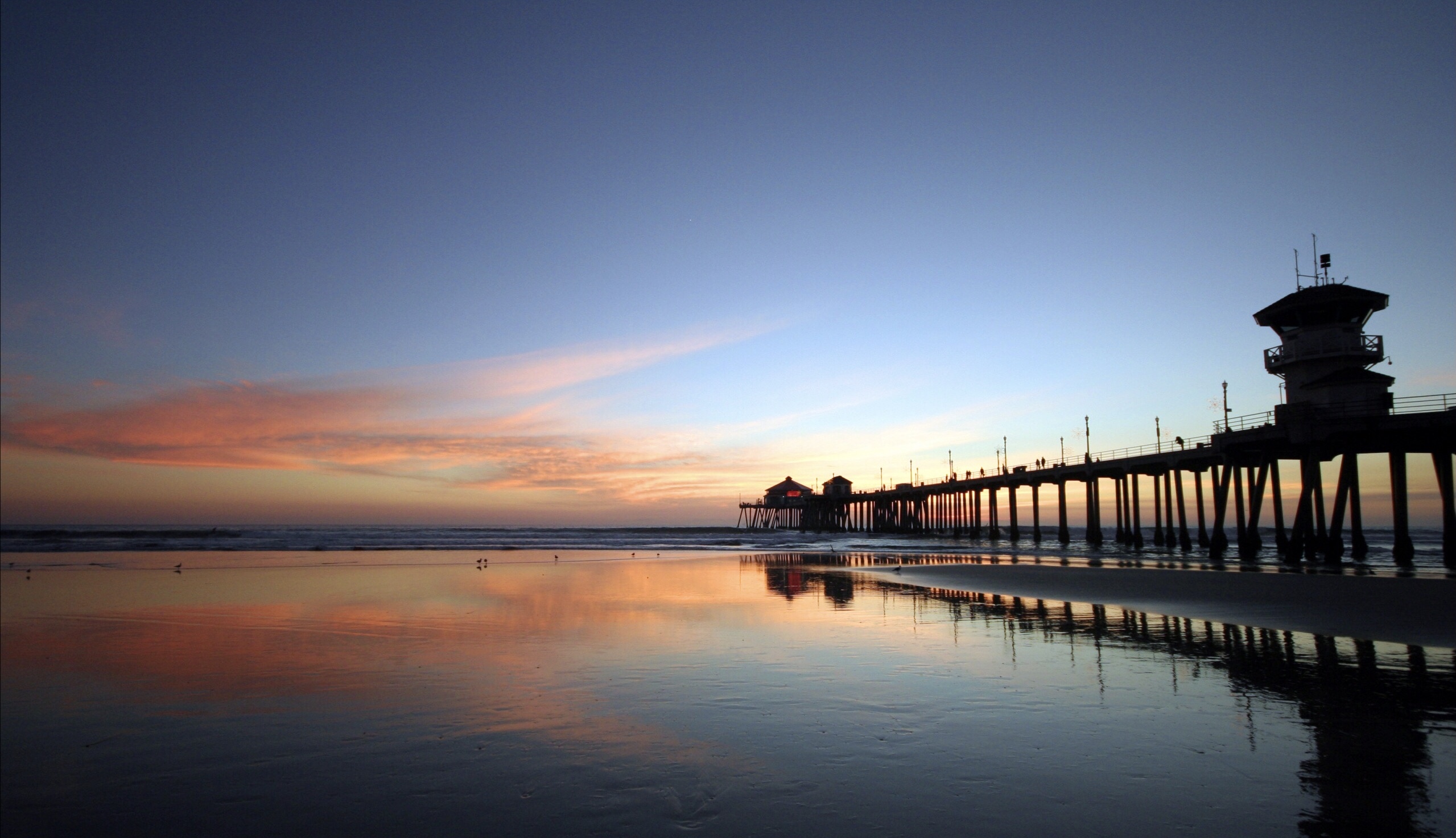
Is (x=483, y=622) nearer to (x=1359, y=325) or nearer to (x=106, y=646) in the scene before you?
(x=106, y=646)

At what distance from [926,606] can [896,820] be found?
1266 centimetres

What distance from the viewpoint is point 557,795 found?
5.39 meters

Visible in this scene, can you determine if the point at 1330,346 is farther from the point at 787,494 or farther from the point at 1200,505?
the point at 787,494

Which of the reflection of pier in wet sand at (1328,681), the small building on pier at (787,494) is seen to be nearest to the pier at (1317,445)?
the reflection of pier in wet sand at (1328,681)

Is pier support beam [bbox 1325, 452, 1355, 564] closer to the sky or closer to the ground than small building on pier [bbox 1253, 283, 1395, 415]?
closer to the ground

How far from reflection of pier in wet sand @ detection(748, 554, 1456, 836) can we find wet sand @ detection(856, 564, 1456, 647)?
997 mm

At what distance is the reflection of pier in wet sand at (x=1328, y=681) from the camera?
17.0 ft

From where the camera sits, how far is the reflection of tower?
110 feet

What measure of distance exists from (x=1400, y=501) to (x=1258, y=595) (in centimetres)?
1796

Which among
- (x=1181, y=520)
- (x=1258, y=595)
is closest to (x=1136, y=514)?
(x=1181, y=520)

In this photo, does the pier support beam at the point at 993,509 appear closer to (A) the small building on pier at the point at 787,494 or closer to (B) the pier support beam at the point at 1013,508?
(B) the pier support beam at the point at 1013,508

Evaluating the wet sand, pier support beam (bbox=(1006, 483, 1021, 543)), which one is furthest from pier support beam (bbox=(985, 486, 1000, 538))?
the wet sand

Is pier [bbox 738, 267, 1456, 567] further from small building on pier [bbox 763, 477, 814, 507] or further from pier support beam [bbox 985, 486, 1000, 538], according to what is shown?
small building on pier [bbox 763, 477, 814, 507]

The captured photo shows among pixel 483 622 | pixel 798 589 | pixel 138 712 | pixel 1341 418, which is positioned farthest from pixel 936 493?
pixel 138 712
